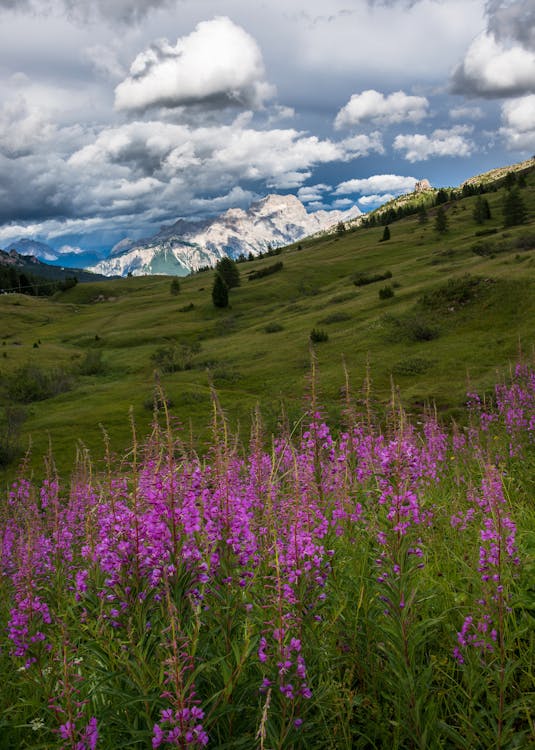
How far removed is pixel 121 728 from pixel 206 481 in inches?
69.0

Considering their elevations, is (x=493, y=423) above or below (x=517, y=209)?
below

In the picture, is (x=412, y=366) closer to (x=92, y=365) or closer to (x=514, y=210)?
(x=92, y=365)

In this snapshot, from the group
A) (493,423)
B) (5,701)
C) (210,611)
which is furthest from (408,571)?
(493,423)

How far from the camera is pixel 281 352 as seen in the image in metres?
45.6

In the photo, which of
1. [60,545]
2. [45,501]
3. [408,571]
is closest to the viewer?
[408,571]

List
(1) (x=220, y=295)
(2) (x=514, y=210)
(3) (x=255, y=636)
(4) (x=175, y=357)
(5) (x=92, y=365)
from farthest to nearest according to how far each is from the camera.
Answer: (1) (x=220, y=295)
(2) (x=514, y=210)
(5) (x=92, y=365)
(4) (x=175, y=357)
(3) (x=255, y=636)

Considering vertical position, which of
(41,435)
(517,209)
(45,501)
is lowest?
(41,435)

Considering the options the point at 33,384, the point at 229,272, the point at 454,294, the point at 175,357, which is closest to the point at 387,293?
the point at 454,294

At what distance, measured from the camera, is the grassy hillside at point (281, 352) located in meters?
29.9

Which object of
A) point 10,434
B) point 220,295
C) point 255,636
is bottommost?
point 10,434

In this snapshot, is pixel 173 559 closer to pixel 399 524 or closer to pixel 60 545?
pixel 399 524

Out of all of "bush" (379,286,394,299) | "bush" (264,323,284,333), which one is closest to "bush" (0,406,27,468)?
"bush" (264,323,284,333)

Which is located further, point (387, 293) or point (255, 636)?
point (387, 293)

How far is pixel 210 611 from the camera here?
11.3 feet
